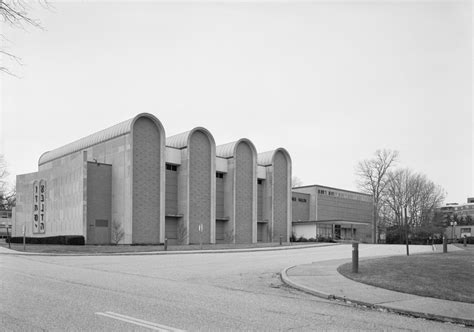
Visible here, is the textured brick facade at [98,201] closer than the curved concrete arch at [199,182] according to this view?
Yes

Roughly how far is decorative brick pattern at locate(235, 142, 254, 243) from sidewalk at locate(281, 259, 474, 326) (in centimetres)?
4706

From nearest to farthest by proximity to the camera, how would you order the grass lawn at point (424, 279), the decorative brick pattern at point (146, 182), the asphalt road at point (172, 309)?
the asphalt road at point (172, 309) → the grass lawn at point (424, 279) → the decorative brick pattern at point (146, 182)

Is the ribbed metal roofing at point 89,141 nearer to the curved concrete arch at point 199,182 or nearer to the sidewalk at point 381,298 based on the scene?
the curved concrete arch at point 199,182

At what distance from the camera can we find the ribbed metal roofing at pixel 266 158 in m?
69.2

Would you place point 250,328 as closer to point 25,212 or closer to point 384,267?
point 384,267

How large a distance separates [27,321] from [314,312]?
16.1ft

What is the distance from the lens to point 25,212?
63000mm

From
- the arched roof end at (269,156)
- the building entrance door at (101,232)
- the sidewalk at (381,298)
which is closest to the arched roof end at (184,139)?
the building entrance door at (101,232)

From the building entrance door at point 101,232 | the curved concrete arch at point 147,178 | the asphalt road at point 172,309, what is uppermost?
the curved concrete arch at point 147,178

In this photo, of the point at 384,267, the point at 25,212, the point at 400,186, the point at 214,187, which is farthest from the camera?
the point at 400,186

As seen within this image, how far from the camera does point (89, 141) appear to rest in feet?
188

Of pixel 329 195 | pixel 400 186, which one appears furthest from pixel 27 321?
pixel 329 195

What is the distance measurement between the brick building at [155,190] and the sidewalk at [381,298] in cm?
3294

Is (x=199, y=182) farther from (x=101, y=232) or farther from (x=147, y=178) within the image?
(x=101, y=232)
